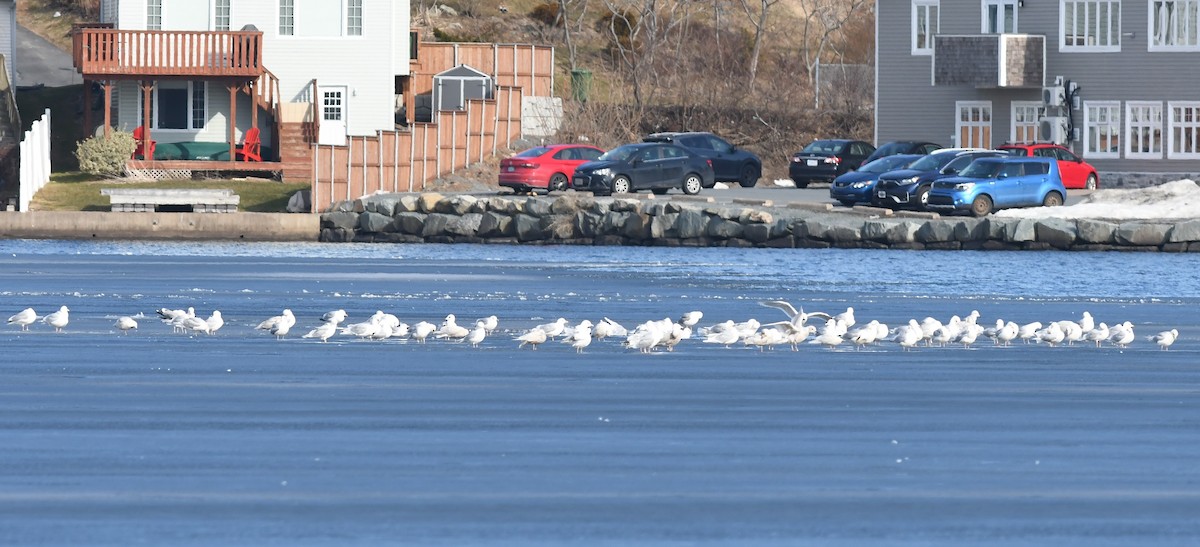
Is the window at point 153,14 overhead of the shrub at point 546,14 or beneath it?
beneath

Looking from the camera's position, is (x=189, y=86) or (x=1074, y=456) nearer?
(x=1074, y=456)

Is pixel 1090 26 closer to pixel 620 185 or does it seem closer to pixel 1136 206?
pixel 1136 206

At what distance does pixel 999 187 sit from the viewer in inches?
1820

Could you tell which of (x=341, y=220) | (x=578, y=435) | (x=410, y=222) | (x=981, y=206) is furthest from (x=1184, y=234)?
(x=578, y=435)

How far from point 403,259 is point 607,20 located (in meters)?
42.4

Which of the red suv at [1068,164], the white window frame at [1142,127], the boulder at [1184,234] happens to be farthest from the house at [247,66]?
the boulder at [1184,234]

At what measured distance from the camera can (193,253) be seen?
42.8m

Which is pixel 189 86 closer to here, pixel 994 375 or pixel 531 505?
pixel 994 375

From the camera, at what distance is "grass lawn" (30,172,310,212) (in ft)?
165

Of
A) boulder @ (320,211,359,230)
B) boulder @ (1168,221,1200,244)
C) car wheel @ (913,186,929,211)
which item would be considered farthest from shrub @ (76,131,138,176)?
boulder @ (1168,221,1200,244)

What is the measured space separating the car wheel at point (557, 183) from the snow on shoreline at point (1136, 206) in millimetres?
10454

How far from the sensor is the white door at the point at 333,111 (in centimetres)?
5731

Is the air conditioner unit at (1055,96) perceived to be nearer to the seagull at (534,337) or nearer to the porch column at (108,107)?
the porch column at (108,107)

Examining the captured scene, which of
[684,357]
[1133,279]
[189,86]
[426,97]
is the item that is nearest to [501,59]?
[426,97]
